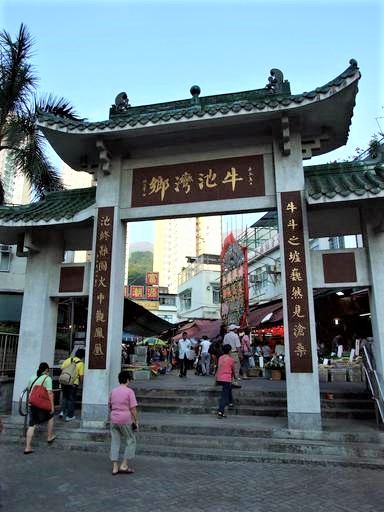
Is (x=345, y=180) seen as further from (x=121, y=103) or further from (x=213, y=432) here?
(x=121, y=103)

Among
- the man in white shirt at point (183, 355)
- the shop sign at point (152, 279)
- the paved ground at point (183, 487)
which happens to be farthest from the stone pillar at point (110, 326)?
the shop sign at point (152, 279)

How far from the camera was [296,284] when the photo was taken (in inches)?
308

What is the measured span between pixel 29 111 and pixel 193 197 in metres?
7.00

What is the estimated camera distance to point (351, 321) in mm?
17203

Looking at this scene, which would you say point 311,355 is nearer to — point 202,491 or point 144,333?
point 202,491

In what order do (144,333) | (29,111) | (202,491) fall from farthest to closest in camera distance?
(144,333) < (29,111) < (202,491)

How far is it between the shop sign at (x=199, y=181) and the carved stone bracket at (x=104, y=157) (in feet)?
2.05

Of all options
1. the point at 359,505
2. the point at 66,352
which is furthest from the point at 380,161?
the point at 66,352

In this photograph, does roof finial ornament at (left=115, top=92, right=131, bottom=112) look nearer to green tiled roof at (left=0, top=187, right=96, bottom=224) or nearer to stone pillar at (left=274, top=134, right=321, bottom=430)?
green tiled roof at (left=0, top=187, right=96, bottom=224)

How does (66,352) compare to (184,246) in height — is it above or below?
below

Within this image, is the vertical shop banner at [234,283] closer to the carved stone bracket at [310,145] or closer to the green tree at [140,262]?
the carved stone bracket at [310,145]

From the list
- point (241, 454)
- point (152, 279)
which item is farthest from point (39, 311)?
point (152, 279)

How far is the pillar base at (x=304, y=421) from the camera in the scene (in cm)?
729

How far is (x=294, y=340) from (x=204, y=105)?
5585 millimetres
